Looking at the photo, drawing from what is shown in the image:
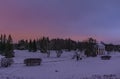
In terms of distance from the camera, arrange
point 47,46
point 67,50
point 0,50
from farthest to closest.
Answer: point 67,50 → point 47,46 → point 0,50

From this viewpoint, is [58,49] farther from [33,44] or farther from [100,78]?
[100,78]

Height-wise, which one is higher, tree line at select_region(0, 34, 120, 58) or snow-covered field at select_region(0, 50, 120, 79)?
tree line at select_region(0, 34, 120, 58)

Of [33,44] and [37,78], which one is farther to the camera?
[33,44]

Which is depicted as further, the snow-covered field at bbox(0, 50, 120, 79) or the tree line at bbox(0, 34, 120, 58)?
the tree line at bbox(0, 34, 120, 58)

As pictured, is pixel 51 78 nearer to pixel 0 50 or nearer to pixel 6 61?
pixel 6 61

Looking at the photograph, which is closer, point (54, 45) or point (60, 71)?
point (60, 71)

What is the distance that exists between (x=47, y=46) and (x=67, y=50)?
92.7 feet

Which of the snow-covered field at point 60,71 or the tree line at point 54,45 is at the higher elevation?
the tree line at point 54,45

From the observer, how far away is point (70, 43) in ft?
561

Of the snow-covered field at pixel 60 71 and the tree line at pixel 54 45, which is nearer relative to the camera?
the snow-covered field at pixel 60 71

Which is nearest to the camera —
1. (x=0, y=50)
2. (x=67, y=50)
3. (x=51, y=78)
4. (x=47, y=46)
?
(x=51, y=78)

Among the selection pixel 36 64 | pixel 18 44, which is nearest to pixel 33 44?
pixel 18 44

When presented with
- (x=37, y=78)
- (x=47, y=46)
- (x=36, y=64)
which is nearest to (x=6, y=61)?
(x=36, y=64)

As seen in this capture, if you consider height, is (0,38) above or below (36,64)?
above
